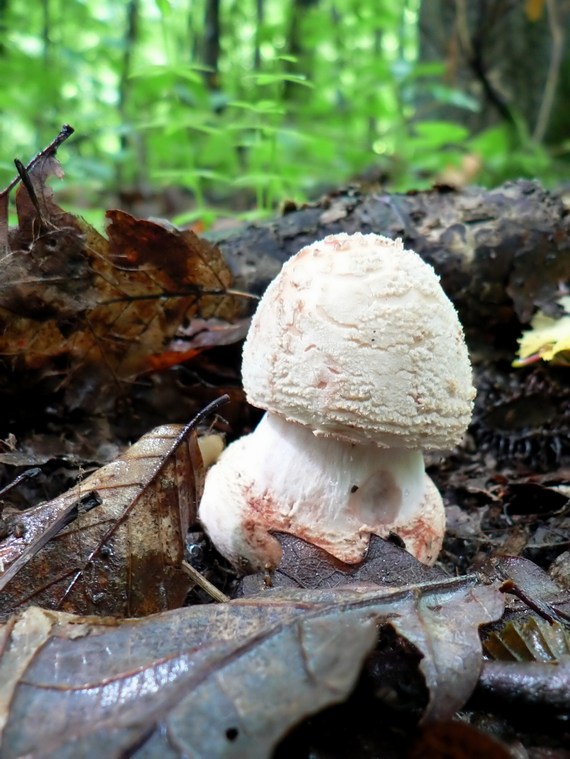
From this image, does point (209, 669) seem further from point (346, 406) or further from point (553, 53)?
point (553, 53)

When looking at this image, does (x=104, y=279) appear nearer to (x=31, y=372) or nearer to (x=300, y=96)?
(x=31, y=372)

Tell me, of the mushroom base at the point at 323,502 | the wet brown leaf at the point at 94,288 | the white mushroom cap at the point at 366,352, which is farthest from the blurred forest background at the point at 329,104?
the mushroom base at the point at 323,502

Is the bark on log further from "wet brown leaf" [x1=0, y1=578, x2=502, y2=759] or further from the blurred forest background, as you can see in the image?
the blurred forest background

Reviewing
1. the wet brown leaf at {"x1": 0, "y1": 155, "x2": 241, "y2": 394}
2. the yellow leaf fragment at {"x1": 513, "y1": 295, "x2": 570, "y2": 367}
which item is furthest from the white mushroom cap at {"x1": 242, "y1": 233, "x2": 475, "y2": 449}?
the yellow leaf fragment at {"x1": 513, "y1": 295, "x2": 570, "y2": 367}

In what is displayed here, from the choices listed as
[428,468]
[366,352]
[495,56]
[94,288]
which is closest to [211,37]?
[495,56]

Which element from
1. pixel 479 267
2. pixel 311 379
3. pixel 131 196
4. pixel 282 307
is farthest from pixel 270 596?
pixel 131 196

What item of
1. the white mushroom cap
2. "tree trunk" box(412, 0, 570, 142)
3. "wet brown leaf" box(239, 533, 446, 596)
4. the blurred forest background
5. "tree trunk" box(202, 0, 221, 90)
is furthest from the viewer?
"tree trunk" box(202, 0, 221, 90)

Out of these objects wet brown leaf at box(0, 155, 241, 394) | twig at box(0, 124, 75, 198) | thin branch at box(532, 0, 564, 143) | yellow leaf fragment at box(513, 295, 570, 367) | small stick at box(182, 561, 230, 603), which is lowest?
small stick at box(182, 561, 230, 603)
